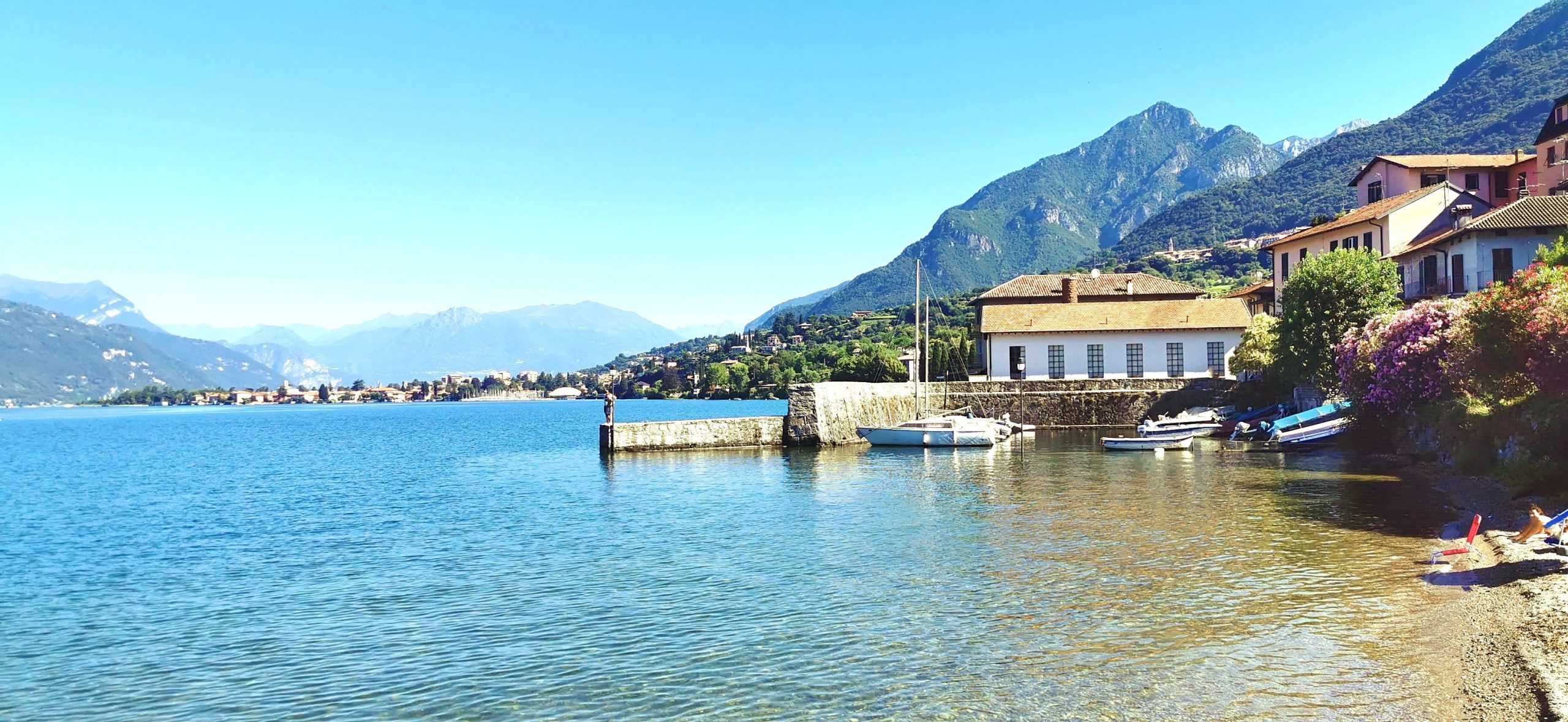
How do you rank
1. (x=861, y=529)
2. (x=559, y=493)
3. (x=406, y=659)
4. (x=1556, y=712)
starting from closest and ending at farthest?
(x=1556, y=712)
(x=406, y=659)
(x=861, y=529)
(x=559, y=493)

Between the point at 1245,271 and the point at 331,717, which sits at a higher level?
the point at 1245,271

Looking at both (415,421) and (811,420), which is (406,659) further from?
(415,421)

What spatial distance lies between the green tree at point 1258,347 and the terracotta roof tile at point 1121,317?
4158 mm

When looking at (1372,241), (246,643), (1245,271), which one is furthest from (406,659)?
(1245,271)

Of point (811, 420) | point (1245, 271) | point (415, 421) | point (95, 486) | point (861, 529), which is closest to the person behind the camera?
point (861, 529)

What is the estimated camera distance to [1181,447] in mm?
41125

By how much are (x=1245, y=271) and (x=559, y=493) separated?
500 feet

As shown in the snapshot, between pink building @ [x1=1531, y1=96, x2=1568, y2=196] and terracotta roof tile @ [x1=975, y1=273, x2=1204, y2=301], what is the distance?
2063 centimetres

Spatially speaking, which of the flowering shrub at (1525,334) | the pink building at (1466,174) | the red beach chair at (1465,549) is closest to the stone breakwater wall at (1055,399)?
the pink building at (1466,174)

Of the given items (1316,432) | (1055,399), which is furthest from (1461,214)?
(1055,399)

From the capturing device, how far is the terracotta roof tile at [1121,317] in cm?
5581

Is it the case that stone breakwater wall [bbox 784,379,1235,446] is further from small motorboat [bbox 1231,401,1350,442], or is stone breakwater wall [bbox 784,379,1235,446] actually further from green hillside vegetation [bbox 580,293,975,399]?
green hillside vegetation [bbox 580,293,975,399]

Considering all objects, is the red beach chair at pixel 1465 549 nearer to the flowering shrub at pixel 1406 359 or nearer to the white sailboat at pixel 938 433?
the flowering shrub at pixel 1406 359

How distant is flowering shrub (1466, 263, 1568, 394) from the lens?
20.5 metres
